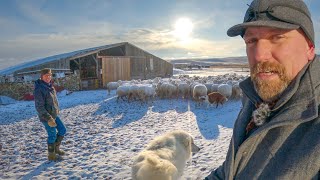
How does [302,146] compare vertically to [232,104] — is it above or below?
above

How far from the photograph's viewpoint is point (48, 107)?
6613 millimetres

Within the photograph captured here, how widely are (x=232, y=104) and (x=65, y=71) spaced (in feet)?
54.6

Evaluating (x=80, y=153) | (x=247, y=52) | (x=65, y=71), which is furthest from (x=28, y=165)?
(x=65, y=71)

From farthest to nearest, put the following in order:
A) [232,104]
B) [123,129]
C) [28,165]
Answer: [232,104] < [123,129] < [28,165]

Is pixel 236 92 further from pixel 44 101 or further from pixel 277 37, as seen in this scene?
pixel 277 37

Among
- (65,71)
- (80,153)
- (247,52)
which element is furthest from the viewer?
(65,71)

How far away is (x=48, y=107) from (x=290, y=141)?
6.28 m

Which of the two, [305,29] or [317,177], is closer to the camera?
[317,177]

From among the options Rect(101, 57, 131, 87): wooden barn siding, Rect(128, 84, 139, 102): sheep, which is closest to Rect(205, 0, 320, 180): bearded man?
Rect(128, 84, 139, 102): sheep

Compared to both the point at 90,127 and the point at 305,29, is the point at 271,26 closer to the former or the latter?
the point at 305,29

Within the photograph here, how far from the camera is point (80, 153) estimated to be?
285 inches

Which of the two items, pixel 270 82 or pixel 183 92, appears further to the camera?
pixel 183 92

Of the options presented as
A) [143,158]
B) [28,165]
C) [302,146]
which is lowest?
[28,165]

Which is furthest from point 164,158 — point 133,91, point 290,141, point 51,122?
point 133,91
